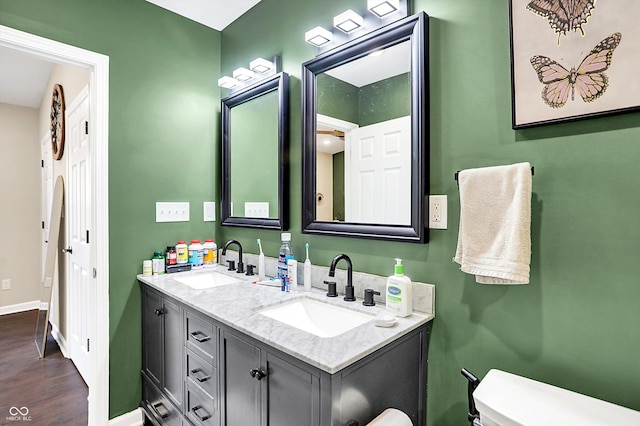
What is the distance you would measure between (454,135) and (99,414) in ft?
8.03

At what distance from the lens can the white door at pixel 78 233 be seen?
238 centimetres

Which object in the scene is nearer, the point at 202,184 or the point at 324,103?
the point at 324,103

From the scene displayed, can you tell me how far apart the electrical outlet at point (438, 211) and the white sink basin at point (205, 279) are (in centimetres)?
133

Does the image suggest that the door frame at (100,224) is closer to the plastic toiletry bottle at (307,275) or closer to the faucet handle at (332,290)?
the plastic toiletry bottle at (307,275)

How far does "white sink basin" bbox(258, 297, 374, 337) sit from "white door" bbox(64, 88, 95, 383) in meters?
1.51

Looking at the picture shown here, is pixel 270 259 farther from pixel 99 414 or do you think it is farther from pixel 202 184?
pixel 99 414

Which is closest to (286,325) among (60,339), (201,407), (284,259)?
(284,259)

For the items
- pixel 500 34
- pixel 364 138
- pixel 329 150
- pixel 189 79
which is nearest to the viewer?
pixel 500 34

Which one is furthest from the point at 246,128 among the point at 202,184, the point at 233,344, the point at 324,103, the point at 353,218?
the point at 233,344

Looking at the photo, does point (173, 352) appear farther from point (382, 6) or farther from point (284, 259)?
point (382, 6)

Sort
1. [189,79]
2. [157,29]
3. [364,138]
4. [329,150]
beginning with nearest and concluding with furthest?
[364,138], [329,150], [157,29], [189,79]

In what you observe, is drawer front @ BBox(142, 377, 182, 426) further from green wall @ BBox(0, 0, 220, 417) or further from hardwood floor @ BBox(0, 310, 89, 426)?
hardwood floor @ BBox(0, 310, 89, 426)

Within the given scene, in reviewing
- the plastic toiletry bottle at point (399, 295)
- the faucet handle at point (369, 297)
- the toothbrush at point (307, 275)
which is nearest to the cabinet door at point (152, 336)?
the toothbrush at point (307, 275)

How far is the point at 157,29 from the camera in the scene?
223 cm
